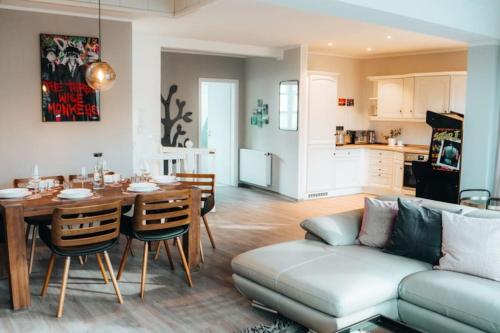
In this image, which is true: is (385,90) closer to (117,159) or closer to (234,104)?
(234,104)

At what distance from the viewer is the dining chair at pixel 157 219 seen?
4004 millimetres

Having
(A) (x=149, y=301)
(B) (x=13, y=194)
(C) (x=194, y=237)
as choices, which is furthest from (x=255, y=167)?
(B) (x=13, y=194)

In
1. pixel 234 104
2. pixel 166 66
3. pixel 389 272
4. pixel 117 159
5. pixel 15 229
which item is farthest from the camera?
pixel 234 104

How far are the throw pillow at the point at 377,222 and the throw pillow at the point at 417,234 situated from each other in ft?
0.37

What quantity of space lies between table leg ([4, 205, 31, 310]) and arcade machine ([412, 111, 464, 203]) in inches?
208

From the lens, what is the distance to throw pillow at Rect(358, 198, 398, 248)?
3908mm

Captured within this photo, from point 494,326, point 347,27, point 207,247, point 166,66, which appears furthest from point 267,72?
point 494,326

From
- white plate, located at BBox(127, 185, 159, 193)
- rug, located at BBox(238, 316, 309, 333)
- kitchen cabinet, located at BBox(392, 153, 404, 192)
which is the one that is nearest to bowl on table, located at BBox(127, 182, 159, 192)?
white plate, located at BBox(127, 185, 159, 193)

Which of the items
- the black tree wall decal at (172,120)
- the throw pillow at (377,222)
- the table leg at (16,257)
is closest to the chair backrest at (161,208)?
the table leg at (16,257)

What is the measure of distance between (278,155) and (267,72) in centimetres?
152

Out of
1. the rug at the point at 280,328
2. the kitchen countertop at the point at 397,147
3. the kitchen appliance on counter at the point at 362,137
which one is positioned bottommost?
the rug at the point at 280,328

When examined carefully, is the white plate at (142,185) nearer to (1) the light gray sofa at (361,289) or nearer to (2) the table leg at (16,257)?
(2) the table leg at (16,257)

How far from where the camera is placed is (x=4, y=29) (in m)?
5.21

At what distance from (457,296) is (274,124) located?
19.8 feet
